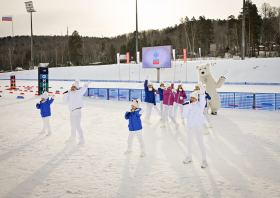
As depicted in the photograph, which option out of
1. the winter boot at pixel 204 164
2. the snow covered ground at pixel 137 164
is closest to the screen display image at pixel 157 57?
the snow covered ground at pixel 137 164

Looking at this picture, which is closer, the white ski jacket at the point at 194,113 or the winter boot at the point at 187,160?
the white ski jacket at the point at 194,113

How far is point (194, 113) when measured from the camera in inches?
217

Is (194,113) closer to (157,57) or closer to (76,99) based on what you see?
(76,99)

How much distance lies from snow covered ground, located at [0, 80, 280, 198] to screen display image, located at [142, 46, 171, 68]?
2199cm

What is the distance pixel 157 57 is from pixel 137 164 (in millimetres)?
26656

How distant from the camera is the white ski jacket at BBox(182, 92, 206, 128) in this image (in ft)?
17.9

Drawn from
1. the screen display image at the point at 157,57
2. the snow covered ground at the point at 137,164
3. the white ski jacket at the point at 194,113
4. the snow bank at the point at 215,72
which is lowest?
the snow covered ground at the point at 137,164

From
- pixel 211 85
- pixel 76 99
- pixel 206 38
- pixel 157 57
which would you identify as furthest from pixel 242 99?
pixel 206 38

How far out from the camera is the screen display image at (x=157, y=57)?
1209 inches

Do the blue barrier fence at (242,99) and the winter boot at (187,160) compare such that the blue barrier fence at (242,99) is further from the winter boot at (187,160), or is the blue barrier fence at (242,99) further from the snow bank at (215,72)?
the snow bank at (215,72)

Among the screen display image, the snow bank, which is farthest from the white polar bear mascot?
the snow bank

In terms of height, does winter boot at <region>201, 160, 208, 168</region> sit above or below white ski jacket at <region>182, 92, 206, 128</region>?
A: below

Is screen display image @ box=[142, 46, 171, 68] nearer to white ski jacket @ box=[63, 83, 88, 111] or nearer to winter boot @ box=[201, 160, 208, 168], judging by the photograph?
white ski jacket @ box=[63, 83, 88, 111]

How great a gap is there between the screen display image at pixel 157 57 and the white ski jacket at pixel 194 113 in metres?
25.7
